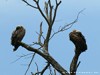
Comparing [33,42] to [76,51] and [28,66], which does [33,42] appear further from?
[76,51]

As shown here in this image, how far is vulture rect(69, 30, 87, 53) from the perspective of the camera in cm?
600

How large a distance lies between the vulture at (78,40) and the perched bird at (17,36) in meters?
1.56

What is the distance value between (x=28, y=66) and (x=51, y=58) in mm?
1456

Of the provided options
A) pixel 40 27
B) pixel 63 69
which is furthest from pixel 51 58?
pixel 40 27

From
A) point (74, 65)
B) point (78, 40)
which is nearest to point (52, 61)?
point (74, 65)

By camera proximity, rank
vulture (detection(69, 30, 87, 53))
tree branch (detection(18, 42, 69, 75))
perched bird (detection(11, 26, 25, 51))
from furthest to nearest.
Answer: perched bird (detection(11, 26, 25, 51)), tree branch (detection(18, 42, 69, 75)), vulture (detection(69, 30, 87, 53))

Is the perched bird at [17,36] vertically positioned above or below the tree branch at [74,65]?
above

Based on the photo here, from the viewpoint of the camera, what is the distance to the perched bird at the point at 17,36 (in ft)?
23.9

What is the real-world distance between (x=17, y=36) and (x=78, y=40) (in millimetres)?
1838

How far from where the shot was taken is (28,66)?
788cm

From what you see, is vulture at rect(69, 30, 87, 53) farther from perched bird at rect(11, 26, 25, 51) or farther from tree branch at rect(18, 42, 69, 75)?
perched bird at rect(11, 26, 25, 51)

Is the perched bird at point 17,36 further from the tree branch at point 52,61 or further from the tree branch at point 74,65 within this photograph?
the tree branch at point 74,65

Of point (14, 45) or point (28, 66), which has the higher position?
point (14, 45)

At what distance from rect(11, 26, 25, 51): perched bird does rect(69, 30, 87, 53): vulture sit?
5.11 ft
